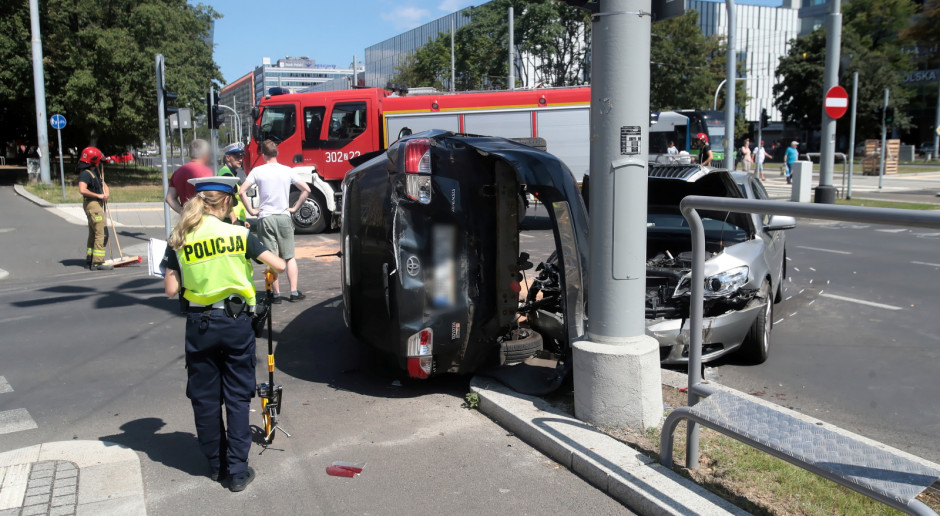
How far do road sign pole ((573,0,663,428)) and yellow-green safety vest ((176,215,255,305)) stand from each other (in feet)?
6.77

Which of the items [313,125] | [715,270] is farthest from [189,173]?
[313,125]

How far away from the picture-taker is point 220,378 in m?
3.98

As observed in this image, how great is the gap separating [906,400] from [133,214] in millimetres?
19435

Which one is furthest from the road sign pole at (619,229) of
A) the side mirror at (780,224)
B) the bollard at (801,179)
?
the bollard at (801,179)

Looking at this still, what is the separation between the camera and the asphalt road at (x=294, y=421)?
380 cm

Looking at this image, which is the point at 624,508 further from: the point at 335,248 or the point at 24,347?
the point at 335,248

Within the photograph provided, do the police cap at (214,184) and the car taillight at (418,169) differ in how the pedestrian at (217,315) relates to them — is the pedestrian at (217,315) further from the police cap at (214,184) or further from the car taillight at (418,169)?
the car taillight at (418,169)

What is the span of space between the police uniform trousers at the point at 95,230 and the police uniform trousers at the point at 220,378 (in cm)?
824

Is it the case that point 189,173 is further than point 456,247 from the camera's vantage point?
Yes

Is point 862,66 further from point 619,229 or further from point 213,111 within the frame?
point 619,229

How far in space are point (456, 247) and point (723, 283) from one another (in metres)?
2.35

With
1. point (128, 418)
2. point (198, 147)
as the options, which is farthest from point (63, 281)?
point (128, 418)

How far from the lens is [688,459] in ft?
12.4

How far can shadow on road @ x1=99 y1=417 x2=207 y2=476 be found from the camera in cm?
427
